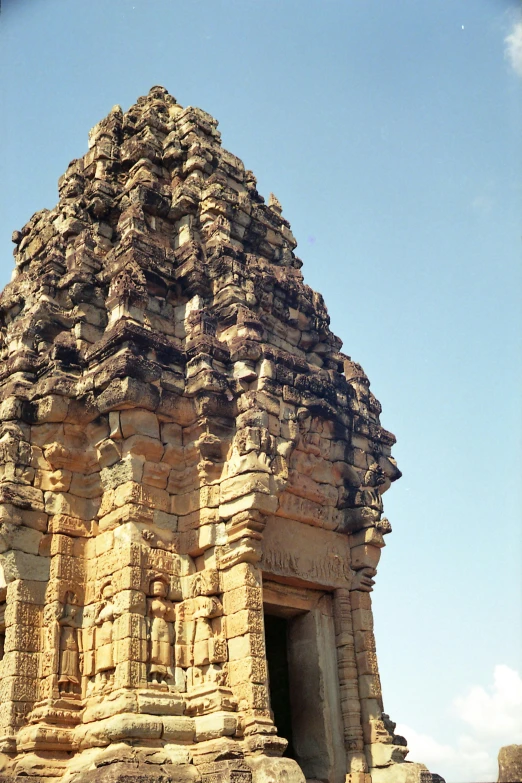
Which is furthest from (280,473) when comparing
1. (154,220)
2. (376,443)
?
(154,220)

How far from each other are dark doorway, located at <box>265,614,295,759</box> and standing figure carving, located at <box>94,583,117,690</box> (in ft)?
10.9

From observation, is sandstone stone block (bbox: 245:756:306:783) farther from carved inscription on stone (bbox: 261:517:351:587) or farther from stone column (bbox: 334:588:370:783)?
carved inscription on stone (bbox: 261:517:351:587)

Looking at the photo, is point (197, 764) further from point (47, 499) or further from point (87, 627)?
point (47, 499)

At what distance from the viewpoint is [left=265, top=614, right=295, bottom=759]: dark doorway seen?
12.2m

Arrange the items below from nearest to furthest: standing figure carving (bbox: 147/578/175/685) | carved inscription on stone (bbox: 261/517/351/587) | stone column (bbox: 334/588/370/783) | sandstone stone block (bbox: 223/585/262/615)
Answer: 1. standing figure carving (bbox: 147/578/175/685)
2. sandstone stone block (bbox: 223/585/262/615)
3. stone column (bbox: 334/588/370/783)
4. carved inscription on stone (bbox: 261/517/351/587)

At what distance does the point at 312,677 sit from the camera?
10.8 meters

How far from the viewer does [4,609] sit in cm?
1004

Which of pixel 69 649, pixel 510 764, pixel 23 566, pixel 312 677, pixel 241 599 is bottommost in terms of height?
pixel 510 764

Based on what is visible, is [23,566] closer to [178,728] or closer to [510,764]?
[178,728]

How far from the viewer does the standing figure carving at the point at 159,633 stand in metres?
9.16

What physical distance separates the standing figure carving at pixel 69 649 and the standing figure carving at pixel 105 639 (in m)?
0.26

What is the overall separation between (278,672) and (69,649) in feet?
12.9

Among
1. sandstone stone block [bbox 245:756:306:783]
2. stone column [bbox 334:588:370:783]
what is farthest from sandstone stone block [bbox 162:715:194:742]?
stone column [bbox 334:588:370:783]

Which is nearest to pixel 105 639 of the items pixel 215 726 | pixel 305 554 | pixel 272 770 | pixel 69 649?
pixel 69 649
